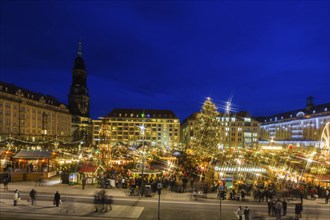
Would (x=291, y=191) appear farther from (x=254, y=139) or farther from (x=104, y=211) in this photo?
(x=254, y=139)

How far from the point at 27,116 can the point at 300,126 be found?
103 metres

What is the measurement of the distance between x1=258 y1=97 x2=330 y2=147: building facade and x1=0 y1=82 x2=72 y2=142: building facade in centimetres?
7135

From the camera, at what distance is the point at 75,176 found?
33531mm

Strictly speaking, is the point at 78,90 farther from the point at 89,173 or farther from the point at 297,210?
the point at 297,210

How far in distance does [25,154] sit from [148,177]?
16.7 meters

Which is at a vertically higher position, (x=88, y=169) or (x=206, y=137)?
(x=206, y=137)

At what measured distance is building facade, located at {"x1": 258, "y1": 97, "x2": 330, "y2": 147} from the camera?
380 ft

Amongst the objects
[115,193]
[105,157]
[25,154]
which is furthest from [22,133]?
[115,193]

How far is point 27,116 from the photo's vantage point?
8719cm

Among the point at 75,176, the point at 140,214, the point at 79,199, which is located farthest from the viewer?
the point at 75,176

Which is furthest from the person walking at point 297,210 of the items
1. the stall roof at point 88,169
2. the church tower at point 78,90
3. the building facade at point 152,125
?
the church tower at point 78,90

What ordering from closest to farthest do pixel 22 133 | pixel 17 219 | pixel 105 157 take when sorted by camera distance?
1. pixel 17 219
2. pixel 105 157
3. pixel 22 133

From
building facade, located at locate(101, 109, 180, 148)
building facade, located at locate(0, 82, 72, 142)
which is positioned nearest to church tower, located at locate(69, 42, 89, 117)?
building facade, located at locate(101, 109, 180, 148)

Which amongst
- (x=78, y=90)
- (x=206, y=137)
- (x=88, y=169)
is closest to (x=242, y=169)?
(x=206, y=137)
